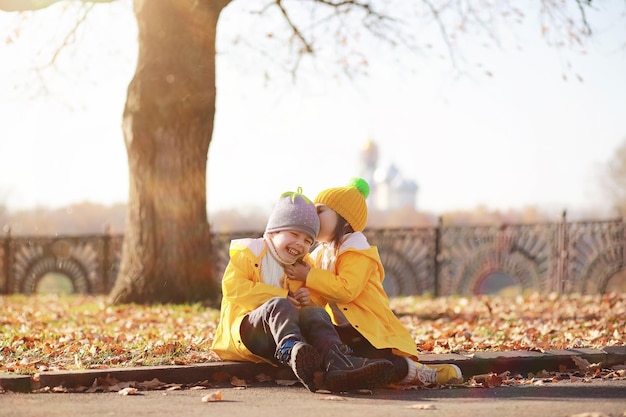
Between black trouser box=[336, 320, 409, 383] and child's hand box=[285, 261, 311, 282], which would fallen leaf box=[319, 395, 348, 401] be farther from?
child's hand box=[285, 261, 311, 282]

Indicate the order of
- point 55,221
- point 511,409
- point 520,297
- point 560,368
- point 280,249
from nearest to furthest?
point 511,409 → point 280,249 → point 560,368 → point 520,297 → point 55,221

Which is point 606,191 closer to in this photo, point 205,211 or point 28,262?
point 28,262

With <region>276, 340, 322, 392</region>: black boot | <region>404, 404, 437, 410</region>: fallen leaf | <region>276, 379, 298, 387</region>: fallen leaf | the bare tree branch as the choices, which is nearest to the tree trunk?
the bare tree branch

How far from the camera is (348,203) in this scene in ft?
18.6

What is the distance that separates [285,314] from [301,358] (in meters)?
0.29

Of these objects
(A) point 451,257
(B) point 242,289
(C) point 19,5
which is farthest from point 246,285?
(A) point 451,257

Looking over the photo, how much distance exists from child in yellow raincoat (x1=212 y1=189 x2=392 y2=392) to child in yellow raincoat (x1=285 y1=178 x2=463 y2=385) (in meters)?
0.15

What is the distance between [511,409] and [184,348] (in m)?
2.86

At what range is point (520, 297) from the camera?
15000 millimetres

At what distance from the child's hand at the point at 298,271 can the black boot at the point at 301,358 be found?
0.54m

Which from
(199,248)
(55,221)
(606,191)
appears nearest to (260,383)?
(199,248)

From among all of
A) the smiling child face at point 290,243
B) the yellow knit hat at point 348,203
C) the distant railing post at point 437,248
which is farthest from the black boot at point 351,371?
the distant railing post at point 437,248

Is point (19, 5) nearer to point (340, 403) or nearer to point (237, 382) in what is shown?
point (237, 382)

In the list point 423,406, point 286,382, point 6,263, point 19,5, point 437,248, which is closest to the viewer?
point 423,406
